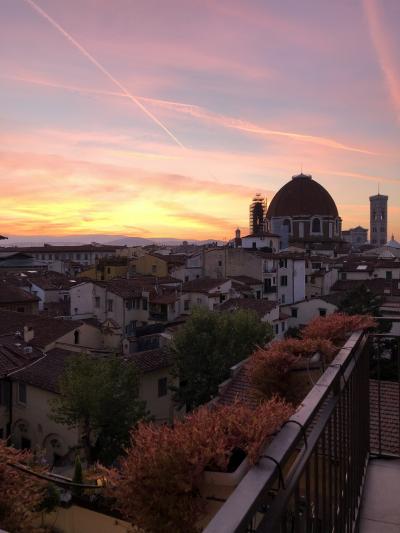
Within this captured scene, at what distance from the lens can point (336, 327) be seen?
15.0 feet

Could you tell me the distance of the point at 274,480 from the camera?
3.73 feet

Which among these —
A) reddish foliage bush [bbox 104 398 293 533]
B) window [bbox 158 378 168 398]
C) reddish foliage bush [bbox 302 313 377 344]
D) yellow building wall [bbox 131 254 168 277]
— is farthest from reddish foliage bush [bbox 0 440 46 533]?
yellow building wall [bbox 131 254 168 277]

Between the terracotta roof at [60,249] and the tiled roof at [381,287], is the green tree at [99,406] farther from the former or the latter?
the terracotta roof at [60,249]

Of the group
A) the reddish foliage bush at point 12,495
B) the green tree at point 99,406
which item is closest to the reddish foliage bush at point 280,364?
the reddish foliage bush at point 12,495

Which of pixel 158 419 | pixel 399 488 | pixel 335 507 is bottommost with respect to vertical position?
pixel 158 419

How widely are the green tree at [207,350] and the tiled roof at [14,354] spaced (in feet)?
16.9

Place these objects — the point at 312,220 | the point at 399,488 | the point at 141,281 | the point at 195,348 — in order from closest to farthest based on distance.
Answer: the point at 399,488, the point at 195,348, the point at 141,281, the point at 312,220

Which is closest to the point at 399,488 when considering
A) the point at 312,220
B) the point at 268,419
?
the point at 268,419

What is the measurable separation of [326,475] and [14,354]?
16627mm

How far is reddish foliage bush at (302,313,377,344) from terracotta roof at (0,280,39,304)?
2614cm

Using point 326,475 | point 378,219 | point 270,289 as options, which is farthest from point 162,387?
point 378,219

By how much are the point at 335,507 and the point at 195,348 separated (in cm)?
1412

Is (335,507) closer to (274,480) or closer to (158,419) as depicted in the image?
(274,480)

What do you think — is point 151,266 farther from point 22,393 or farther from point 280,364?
point 280,364
